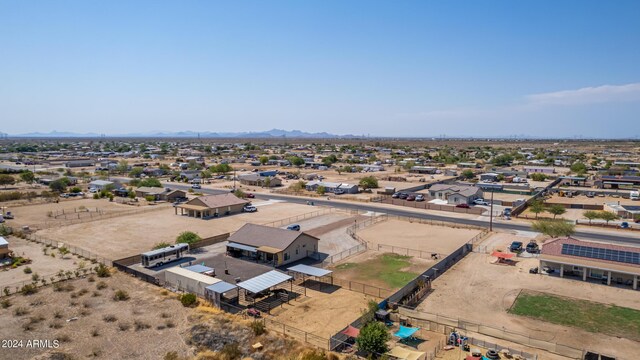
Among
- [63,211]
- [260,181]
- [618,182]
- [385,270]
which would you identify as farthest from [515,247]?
[618,182]

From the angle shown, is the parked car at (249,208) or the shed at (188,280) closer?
the shed at (188,280)

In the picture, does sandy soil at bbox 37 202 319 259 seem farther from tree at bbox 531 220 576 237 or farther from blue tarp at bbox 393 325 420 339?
tree at bbox 531 220 576 237

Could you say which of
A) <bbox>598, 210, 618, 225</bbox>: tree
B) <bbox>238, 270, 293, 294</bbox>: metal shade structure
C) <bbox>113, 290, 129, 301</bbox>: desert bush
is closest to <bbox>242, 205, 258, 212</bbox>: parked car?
<bbox>238, 270, 293, 294</bbox>: metal shade structure

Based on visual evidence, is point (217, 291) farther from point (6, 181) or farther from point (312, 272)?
point (6, 181)

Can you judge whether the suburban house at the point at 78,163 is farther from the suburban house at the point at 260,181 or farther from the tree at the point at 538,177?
the tree at the point at 538,177

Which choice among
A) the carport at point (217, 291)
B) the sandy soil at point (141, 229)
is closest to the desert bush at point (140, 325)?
the carport at point (217, 291)

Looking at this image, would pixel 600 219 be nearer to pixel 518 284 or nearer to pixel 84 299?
pixel 518 284
